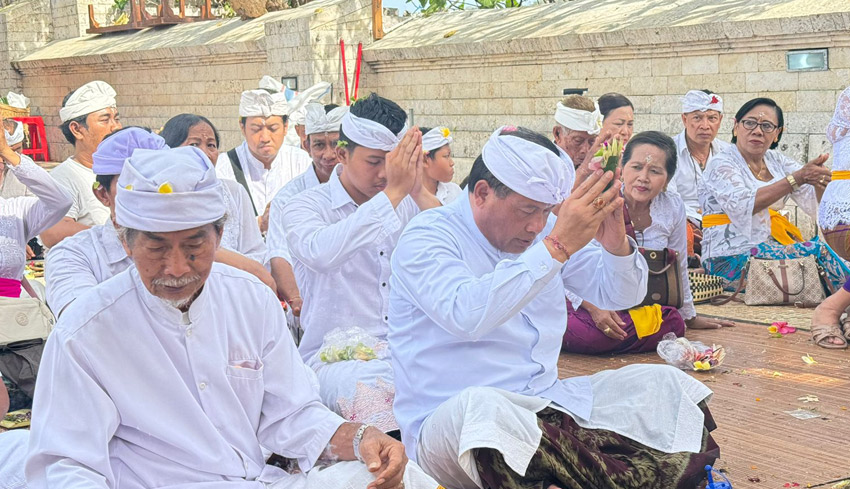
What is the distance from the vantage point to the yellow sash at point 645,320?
675 cm

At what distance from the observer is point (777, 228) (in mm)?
8609

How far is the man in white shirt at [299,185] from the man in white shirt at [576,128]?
172cm

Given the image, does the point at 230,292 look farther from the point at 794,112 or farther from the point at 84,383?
the point at 794,112

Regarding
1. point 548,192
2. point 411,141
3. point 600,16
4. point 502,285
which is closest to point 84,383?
point 502,285

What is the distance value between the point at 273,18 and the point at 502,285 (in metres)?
15.9

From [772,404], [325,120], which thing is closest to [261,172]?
[325,120]

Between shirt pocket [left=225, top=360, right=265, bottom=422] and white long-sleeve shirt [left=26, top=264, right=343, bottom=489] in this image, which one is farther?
shirt pocket [left=225, top=360, right=265, bottom=422]

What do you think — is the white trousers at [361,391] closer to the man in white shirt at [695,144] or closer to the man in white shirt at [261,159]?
the man in white shirt at [261,159]

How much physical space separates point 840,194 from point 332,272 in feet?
11.7

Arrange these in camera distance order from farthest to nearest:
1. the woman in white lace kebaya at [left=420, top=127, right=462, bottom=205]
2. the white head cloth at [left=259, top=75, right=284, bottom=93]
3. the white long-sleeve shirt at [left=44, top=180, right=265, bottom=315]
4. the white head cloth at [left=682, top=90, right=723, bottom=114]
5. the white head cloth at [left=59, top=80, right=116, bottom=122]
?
the white head cloth at [left=259, top=75, right=284, bottom=93]
the white head cloth at [left=682, top=90, right=723, bottom=114]
the woman in white lace kebaya at [left=420, top=127, right=462, bottom=205]
the white head cloth at [left=59, top=80, right=116, bottom=122]
the white long-sleeve shirt at [left=44, top=180, right=265, bottom=315]

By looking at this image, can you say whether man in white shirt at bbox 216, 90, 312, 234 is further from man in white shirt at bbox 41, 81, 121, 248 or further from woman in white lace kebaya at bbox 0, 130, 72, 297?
woman in white lace kebaya at bbox 0, 130, 72, 297

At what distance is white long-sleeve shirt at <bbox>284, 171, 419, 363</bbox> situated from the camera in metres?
5.12

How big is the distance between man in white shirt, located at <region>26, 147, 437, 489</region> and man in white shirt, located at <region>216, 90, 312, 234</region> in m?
5.36

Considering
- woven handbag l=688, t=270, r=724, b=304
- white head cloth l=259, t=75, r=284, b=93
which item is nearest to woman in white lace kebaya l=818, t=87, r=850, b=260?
woven handbag l=688, t=270, r=724, b=304
